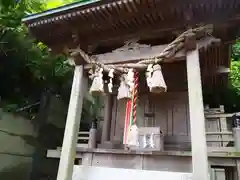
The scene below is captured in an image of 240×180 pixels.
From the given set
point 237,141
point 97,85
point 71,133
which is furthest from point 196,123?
point 237,141

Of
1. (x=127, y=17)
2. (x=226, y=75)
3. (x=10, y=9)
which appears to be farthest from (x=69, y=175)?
(x=10, y=9)

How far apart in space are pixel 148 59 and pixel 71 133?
6.74ft

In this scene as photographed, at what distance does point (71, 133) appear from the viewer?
4.14 metres

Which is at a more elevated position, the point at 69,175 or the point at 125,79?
the point at 125,79

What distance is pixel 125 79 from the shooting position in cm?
419

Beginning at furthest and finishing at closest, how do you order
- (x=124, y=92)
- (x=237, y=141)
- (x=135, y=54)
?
(x=237, y=141), (x=135, y=54), (x=124, y=92)

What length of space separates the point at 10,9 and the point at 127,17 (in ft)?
16.8

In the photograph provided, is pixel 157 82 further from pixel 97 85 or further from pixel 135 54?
pixel 97 85

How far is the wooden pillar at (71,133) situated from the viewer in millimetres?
3959

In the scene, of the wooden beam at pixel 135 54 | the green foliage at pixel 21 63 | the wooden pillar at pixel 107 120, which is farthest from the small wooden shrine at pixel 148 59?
the green foliage at pixel 21 63

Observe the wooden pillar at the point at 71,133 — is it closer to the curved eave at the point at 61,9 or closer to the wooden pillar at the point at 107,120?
the curved eave at the point at 61,9

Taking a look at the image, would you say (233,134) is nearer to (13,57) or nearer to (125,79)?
(125,79)

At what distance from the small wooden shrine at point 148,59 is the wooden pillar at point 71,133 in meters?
0.02

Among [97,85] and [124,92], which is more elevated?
[97,85]
